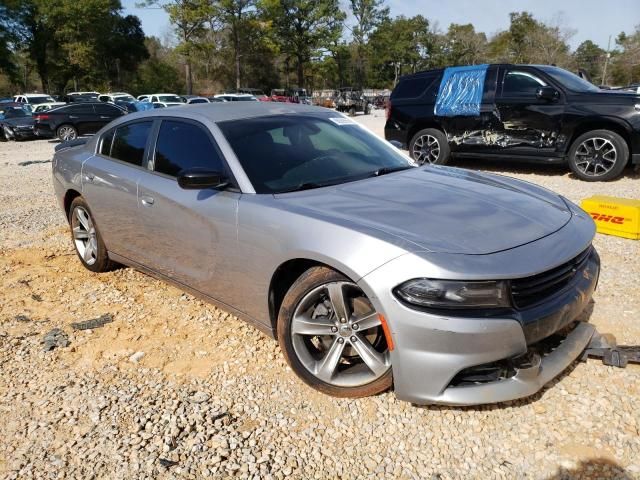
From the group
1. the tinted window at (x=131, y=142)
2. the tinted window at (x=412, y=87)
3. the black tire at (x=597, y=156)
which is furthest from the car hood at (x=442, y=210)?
the tinted window at (x=412, y=87)

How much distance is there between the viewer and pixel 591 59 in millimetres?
65188

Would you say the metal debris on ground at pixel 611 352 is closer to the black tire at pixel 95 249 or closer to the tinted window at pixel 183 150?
the tinted window at pixel 183 150

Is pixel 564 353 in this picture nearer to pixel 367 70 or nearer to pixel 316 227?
pixel 316 227

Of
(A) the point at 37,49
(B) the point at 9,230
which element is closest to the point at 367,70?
(A) the point at 37,49

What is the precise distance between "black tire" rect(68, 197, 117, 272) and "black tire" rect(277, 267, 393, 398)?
2.41 metres

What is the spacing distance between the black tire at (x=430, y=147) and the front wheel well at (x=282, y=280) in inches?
262

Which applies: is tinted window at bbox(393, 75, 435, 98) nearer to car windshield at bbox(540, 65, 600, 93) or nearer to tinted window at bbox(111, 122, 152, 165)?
car windshield at bbox(540, 65, 600, 93)

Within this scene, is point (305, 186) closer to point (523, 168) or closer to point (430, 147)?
point (430, 147)

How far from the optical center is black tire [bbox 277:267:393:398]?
2.49 m

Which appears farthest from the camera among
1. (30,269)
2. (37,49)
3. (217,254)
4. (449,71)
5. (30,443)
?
(37,49)

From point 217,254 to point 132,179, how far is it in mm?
1170

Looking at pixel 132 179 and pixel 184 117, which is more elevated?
pixel 184 117

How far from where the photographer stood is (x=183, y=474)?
222 centimetres

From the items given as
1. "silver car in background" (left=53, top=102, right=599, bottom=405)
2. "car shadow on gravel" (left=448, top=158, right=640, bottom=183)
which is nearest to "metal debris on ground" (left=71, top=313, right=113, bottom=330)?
"silver car in background" (left=53, top=102, right=599, bottom=405)
